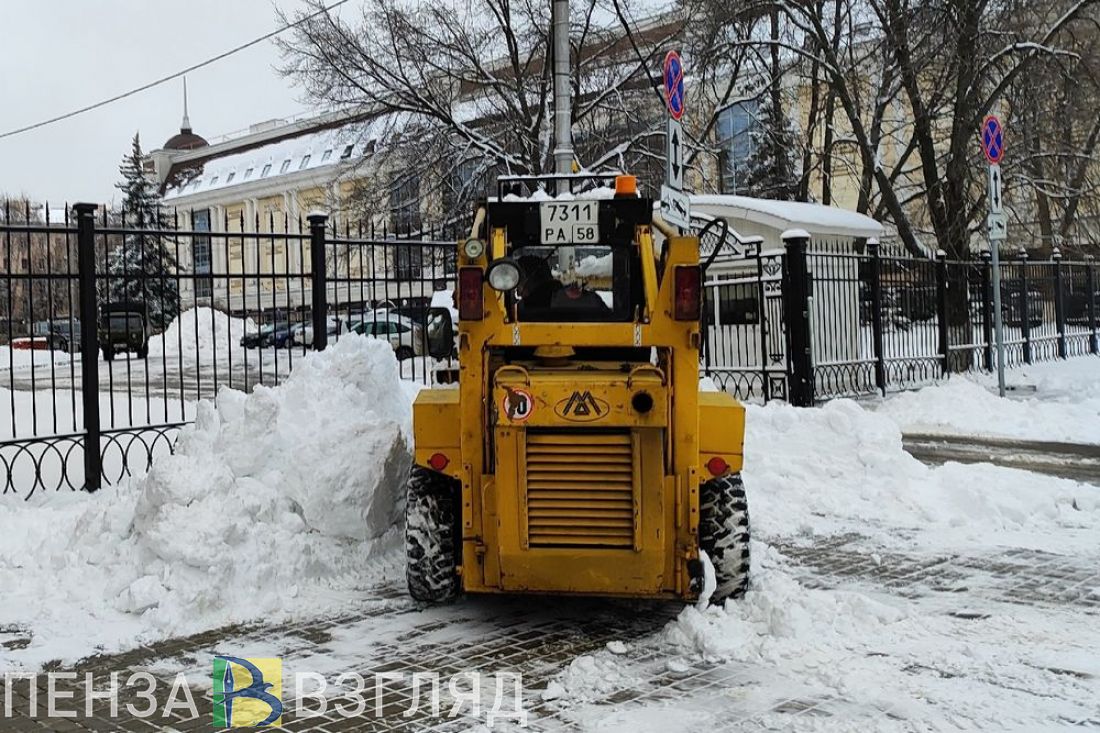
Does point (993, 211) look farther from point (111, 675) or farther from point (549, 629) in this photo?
point (111, 675)

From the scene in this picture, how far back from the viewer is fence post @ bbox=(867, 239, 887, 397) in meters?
14.9

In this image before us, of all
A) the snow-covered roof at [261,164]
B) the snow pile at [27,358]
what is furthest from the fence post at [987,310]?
the snow-covered roof at [261,164]

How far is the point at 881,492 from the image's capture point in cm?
830

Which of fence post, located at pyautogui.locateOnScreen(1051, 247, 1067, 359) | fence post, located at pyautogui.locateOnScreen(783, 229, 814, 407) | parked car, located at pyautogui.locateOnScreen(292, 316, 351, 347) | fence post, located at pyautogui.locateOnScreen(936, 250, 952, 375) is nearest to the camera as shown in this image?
parked car, located at pyautogui.locateOnScreen(292, 316, 351, 347)

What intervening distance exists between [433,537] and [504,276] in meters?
1.56

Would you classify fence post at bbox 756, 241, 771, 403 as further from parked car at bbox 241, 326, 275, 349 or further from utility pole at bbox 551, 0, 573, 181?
parked car at bbox 241, 326, 275, 349

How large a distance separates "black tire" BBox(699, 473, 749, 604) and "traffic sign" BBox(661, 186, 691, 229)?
11.0ft

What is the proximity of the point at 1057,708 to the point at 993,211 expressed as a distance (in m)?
11.1

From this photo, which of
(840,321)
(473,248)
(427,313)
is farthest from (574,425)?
(840,321)

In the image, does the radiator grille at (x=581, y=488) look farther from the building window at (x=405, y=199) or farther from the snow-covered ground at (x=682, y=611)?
the building window at (x=405, y=199)

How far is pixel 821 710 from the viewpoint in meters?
4.17

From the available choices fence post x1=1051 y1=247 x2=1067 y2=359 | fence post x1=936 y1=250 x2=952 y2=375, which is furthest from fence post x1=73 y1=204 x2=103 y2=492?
fence post x1=1051 y1=247 x2=1067 y2=359

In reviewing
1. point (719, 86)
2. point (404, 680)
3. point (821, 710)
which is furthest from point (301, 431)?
point (719, 86)

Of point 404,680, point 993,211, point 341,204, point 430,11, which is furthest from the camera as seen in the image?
point 341,204
